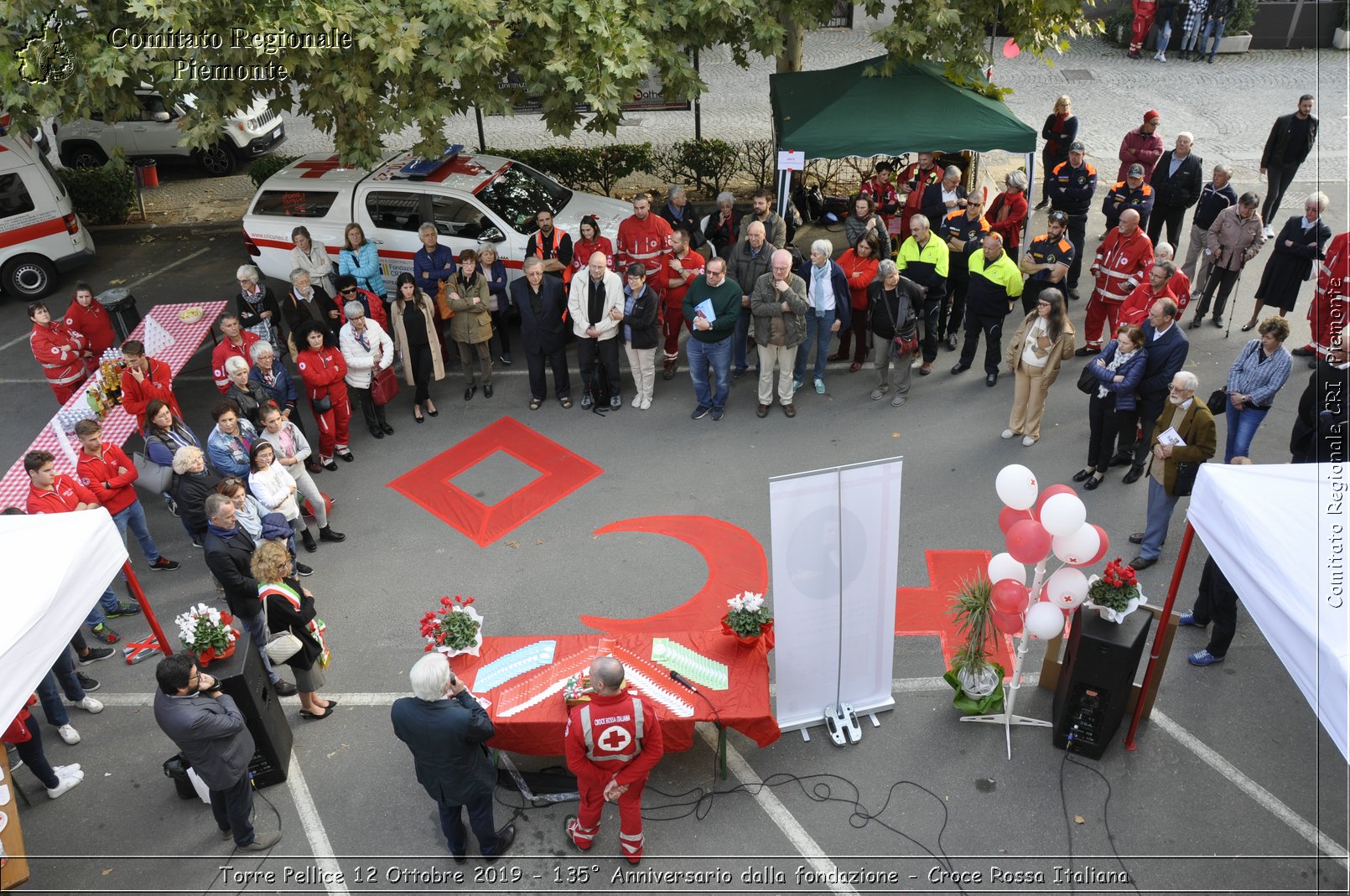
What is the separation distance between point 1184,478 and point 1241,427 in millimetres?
1246

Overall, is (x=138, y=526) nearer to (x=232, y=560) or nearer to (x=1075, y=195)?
(x=232, y=560)

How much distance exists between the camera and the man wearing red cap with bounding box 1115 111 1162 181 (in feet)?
40.3

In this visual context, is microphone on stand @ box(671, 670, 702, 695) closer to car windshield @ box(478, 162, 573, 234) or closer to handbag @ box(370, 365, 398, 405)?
handbag @ box(370, 365, 398, 405)

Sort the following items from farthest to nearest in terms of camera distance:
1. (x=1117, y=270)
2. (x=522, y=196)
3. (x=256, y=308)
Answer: (x=522, y=196)
(x=256, y=308)
(x=1117, y=270)

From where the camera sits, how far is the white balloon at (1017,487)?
240 inches

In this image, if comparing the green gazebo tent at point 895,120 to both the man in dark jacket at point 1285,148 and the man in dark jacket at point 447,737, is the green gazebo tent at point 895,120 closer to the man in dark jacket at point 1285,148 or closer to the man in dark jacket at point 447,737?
the man in dark jacket at point 1285,148

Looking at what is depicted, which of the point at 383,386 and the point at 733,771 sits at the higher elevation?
the point at 383,386

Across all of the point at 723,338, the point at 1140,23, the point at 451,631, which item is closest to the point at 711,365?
the point at 723,338

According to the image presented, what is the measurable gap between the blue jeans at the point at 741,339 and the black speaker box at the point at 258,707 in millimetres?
5562

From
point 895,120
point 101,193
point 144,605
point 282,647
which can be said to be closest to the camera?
point 282,647

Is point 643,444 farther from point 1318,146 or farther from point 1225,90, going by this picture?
point 1225,90

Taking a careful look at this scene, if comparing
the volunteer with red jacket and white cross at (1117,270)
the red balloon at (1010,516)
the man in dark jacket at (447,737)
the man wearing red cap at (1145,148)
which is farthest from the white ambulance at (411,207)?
the man in dark jacket at (447,737)

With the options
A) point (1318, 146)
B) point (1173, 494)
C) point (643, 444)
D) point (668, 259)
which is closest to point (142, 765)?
point (643, 444)

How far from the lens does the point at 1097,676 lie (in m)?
6.09
